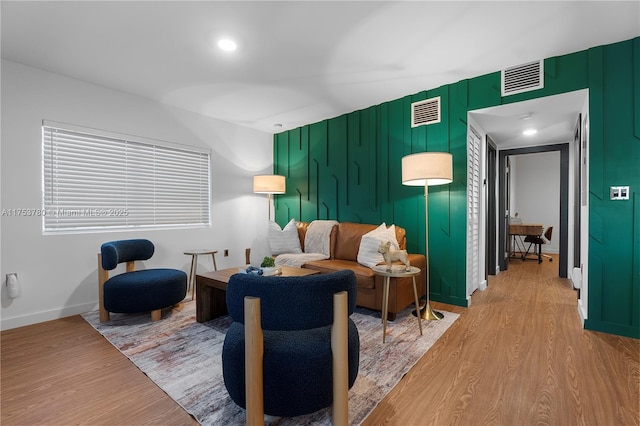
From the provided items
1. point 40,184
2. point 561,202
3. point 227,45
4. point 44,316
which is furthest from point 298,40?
point 561,202

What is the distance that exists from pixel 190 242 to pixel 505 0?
4.31 m

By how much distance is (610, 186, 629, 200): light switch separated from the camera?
8.36ft

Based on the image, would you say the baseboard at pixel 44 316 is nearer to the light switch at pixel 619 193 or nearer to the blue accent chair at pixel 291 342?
the blue accent chair at pixel 291 342

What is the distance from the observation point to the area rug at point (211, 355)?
1.65 meters

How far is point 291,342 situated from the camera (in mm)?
1454

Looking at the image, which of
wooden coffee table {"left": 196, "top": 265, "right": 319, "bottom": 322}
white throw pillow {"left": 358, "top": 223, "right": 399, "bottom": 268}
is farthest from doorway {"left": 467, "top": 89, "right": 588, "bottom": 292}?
wooden coffee table {"left": 196, "top": 265, "right": 319, "bottom": 322}

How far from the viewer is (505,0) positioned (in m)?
2.06

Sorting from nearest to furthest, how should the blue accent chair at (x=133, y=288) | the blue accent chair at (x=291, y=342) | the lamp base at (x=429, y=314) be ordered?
the blue accent chair at (x=291, y=342) < the blue accent chair at (x=133, y=288) < the lamp base at (x=429, y=314)

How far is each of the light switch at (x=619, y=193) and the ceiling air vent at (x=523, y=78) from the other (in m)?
1.15

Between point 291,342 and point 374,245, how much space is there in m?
1.94

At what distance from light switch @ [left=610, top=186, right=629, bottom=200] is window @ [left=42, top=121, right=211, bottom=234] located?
15.6ft

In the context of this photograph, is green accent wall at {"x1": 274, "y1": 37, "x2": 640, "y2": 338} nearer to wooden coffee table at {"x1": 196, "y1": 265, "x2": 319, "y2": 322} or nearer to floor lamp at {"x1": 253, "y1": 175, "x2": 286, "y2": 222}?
floor lamp at {"x1": 253, "y1": 175, "x2": 286, "y2": 222}

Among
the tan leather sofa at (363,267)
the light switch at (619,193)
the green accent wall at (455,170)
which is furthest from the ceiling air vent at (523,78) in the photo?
the tan leather sofa at (363,267)

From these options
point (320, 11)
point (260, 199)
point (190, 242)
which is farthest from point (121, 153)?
point (320, 11)
